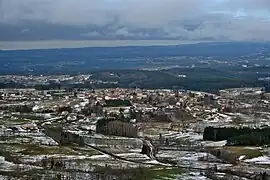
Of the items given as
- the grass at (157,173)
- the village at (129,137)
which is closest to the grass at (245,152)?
the village at (129,137)

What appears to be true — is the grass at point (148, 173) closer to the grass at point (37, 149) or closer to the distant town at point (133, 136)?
the distant town at point (133, 136)

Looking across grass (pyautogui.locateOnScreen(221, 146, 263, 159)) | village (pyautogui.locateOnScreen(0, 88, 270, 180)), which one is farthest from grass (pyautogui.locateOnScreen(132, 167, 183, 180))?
grass (pyautogui.locateOnScreen(221, 146, 263, 159))

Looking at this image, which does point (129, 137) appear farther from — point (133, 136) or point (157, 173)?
point (157, 173)

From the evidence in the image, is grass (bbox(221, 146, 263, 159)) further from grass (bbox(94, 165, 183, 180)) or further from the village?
grass (bbox(94, 165, 183, 180))

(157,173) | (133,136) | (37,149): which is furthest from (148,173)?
(133,136)

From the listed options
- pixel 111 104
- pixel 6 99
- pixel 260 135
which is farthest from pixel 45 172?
pixel 6 99
